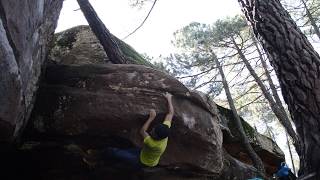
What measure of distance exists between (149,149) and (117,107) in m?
0.91

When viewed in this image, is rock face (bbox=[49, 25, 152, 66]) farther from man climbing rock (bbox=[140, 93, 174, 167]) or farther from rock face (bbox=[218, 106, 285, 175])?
rock face (bbox=[218, 106, 285, 175])

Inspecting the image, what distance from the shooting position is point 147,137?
600 centimetres

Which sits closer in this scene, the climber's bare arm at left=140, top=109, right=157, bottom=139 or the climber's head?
the climber's head

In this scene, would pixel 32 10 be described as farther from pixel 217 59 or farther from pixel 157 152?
pixel 217 59

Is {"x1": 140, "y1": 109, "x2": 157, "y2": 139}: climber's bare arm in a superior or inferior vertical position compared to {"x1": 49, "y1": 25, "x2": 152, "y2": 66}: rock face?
inferior

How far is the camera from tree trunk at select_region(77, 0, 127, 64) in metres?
8.08

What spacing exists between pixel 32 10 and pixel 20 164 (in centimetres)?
408

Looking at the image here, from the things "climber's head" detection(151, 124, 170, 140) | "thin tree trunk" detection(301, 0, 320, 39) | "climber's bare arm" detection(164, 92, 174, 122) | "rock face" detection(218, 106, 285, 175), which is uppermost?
"thin tree trunk" detection(301, 0, 320, 39)

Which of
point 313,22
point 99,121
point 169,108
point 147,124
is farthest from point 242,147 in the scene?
point 313,22

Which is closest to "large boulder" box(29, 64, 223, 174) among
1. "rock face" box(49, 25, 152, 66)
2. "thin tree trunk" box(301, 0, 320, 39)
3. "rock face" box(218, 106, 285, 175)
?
"rock face" box(49, 25, 152, 66)

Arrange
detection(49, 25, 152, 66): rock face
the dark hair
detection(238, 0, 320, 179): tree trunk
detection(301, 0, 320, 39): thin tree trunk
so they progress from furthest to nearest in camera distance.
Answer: detection(301, 0, 320, 39): thin tree trunk → detection(49, 25, 152, 66): rock face → the dark hair → detection(238, 0, 320, 179): tree trunk

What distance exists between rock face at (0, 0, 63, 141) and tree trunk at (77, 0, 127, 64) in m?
2.82

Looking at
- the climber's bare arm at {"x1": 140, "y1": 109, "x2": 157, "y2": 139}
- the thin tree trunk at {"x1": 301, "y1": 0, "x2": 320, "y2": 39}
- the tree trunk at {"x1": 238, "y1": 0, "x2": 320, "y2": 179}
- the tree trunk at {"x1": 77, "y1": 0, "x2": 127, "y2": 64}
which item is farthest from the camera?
the thin tree trunk at {"x1": 301, "y1": 0, "x2": 320, "y2": 39}

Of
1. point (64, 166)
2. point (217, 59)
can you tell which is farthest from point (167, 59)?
point (64, 166)
